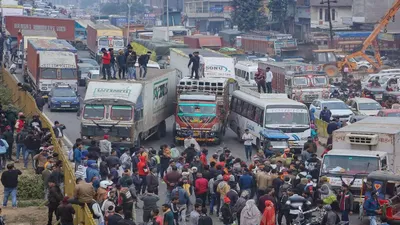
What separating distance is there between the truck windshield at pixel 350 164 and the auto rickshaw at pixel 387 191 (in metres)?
2.10

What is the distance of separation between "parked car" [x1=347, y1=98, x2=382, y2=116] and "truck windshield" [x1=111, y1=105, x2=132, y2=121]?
1426 cm

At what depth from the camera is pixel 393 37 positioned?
89.1 m

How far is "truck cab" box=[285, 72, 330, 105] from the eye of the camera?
53.8 metres

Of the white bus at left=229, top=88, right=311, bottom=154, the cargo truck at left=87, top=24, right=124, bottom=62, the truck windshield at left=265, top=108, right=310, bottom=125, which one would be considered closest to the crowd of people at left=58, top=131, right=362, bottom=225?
the white bus at left=229, top=88, right=311, bottom=154

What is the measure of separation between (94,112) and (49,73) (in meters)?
16.7

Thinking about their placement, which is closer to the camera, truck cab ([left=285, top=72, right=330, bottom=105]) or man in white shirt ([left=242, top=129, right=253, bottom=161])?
man in white shirt ([left=242, top=129, right=253, bottom=161])

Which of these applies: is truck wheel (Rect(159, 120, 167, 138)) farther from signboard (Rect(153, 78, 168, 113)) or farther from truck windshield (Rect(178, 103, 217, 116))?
truck windshield (Rect(178, 103, 217, 116))

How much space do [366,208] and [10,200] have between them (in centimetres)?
1013

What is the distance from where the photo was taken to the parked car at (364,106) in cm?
4850

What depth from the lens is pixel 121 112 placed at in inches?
1492

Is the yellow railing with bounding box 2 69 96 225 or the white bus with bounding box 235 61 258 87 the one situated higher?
the yellow railing with bounding box 2 69 96 225

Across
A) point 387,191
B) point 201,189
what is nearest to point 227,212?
point 201,189

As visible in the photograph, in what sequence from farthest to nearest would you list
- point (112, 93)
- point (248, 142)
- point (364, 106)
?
point (364, 106) → point (112, 93) → point (248, 142)

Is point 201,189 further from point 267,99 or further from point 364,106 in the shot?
point 364,106
